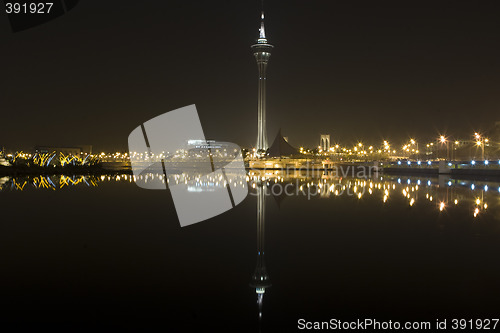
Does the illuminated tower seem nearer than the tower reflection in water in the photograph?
No

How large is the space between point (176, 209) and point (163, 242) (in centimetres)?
413

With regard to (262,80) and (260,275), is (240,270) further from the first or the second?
(262,80)

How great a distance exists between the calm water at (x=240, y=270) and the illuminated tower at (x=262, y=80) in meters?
67.7

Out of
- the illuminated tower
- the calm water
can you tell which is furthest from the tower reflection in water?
the illuminated tower

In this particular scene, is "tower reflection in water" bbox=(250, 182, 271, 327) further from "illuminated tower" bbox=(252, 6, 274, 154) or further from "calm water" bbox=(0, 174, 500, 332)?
"illuminated tower" bbox=(252, 6, 274, 154)

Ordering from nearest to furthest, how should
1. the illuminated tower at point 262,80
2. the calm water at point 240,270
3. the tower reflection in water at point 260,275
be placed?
the calm water at point 240,270 < the tower reflection in water at point 260,275 < the illuminated tower at point 262,80

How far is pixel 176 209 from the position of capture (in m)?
10.8

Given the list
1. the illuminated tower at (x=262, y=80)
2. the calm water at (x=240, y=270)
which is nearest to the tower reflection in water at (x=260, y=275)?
the calm water at (x=240, y=270)

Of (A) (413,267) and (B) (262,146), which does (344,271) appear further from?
(B) (262,146)

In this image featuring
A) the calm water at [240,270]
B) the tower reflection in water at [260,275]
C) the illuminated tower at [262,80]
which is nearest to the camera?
the calm water at [240,270]

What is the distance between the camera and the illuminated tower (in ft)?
254

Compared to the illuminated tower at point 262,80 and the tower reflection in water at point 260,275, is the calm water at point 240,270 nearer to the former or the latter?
the tower reflection in water at point 260,275

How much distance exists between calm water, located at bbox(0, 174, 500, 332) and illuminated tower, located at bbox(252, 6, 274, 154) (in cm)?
6769

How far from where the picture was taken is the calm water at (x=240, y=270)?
12.3 ft
